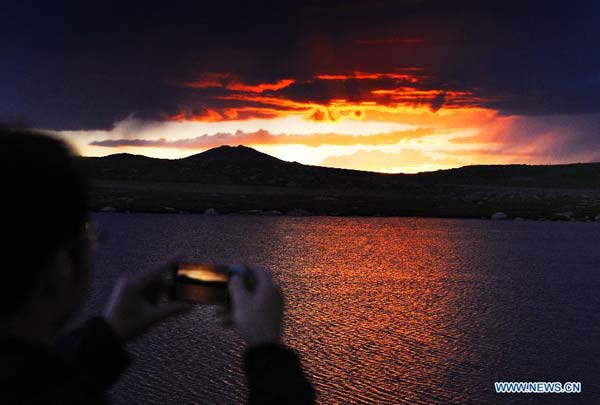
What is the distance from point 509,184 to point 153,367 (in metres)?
177

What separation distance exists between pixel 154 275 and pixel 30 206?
0.86 meters

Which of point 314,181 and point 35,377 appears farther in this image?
point 314,181

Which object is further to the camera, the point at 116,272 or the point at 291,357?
the point at 116,272

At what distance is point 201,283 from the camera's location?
1.84m

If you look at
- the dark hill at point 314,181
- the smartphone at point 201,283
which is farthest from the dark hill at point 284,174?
the smartphone at point 201,283

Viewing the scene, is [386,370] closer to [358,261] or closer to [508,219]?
[358,261]

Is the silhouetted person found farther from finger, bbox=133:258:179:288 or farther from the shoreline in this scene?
the shoreline

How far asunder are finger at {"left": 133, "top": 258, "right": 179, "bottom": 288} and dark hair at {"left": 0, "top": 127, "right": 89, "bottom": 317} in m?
0.75

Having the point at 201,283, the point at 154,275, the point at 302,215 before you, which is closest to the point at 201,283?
the point at 201,283

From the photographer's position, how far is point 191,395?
10156 mm

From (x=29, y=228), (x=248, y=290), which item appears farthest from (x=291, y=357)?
(x=29, y=228)

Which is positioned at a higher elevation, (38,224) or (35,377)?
(38,224)

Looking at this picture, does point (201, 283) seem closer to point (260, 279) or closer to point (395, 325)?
point (260, 279)

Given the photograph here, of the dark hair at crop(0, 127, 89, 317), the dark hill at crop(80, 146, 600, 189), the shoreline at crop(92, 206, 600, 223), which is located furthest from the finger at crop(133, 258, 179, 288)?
the dark hill at crop(80, 146, 600, 189)
